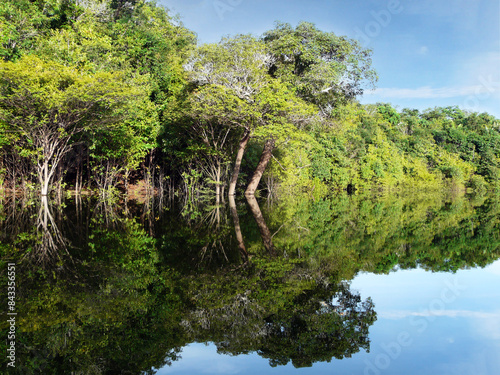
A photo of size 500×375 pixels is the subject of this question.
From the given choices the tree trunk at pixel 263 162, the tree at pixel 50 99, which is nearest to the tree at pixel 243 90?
the tree trunk at pixel 263 162

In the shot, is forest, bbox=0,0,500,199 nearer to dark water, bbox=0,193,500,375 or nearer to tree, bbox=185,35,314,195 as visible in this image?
tree, bbox=185,35,314,195

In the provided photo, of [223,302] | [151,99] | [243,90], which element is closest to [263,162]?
[243,90]

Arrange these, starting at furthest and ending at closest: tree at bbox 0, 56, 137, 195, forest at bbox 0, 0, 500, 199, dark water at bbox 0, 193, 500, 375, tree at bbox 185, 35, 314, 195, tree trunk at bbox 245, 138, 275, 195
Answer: tree trunk at bbox 245, 138, 275, 195
tree at bbox 185, 35, 314, 195
forest at bbox 0, 0, 500, 199
tree at bbox 0, 56, 137, 195
dark water at bbox 0, 193, 500, 375

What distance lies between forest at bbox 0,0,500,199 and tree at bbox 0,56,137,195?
2.6 inches

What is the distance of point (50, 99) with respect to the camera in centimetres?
1733

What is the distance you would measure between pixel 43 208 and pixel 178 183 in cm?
1544

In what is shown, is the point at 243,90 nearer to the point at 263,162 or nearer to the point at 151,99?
the point at 263,162

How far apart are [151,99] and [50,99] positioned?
923cm

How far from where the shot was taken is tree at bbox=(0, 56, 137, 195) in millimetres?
16984

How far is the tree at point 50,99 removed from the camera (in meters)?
17.0

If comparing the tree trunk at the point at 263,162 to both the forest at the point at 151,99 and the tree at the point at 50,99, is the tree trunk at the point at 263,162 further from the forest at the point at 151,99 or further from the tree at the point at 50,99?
the tree at the point at 50,99

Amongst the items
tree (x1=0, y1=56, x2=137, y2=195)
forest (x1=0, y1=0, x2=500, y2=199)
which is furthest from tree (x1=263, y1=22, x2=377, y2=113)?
tree (x1=0, y1=56, x2=137, y2=195)

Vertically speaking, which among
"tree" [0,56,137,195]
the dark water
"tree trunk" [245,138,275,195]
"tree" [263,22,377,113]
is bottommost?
the dark water

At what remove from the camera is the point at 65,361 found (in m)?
3.28
